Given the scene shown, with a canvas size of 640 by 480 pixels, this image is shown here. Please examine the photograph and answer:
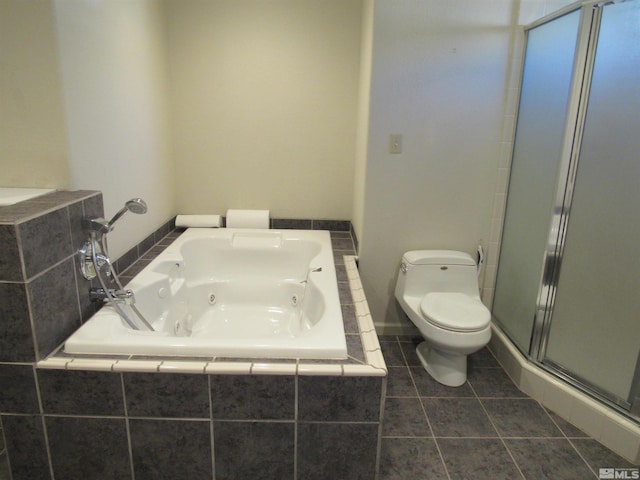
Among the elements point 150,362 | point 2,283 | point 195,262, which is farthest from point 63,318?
point 195,262

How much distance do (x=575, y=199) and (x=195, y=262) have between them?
2099 millimetres

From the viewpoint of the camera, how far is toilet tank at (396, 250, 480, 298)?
2.42 metres

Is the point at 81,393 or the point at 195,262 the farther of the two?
the point at 195,262

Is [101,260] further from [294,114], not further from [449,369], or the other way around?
[449,369]

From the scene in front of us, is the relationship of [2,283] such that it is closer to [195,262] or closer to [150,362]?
[150,362]

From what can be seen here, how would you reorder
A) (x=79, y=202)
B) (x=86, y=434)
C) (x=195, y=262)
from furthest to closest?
(x=195, y=262) → (x=79, y=202) → (x=86, y=434)

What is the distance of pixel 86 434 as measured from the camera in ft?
4.68

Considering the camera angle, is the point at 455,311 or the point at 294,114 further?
the point at 294,114

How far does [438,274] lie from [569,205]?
76 centimetres

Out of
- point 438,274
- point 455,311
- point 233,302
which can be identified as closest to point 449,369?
point 455,311

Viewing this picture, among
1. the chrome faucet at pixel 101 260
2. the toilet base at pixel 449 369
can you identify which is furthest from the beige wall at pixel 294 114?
the toilet base at pixel 449 369

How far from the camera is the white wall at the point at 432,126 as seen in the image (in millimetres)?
2264

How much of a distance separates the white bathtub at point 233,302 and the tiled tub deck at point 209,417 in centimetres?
5

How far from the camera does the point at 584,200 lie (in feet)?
6.37
